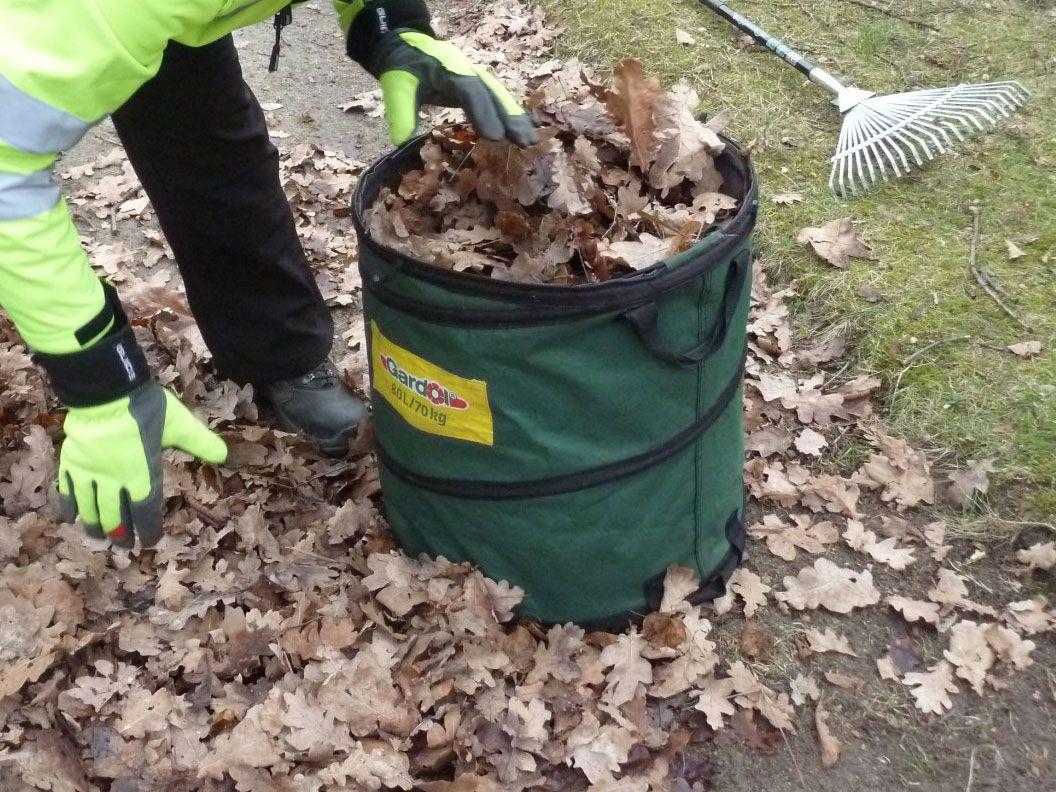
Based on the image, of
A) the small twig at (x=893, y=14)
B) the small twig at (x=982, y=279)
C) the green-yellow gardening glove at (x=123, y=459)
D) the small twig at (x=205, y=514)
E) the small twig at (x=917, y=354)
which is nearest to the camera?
the green-yellow gardening glove at (x=123, y=459)

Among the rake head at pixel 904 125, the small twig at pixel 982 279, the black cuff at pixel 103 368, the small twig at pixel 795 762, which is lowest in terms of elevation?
the small twig at pixel 795 762

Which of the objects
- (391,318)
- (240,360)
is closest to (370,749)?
(391,318)

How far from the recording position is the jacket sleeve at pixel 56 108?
4.08 feet

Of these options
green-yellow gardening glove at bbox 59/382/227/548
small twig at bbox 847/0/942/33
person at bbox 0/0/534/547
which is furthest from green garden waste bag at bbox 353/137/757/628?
small twig at bbox 847/0/942/33

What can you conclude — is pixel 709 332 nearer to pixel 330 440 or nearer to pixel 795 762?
pixel 795 762

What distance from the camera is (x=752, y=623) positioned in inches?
87.7

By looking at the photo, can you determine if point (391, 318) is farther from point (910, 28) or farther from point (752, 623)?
point (910, 28)

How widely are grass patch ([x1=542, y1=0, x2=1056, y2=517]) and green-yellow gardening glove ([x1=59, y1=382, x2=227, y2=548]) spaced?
7.10 ft

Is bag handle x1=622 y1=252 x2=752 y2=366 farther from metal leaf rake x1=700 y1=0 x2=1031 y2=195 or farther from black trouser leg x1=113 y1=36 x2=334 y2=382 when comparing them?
metal leaf rake x1=700 y1=0 x2=1031 y2=195

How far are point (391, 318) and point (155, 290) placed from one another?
184 centimetres

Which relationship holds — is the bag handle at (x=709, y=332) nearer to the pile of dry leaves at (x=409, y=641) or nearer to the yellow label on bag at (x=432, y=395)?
the yellow label on bag at (x=432, y=395)

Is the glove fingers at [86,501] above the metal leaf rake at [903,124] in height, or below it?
above

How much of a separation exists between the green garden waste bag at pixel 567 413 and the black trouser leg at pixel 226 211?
0.50 m

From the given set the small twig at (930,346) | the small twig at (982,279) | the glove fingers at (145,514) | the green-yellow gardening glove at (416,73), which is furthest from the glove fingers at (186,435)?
the small twig at (982,279)
